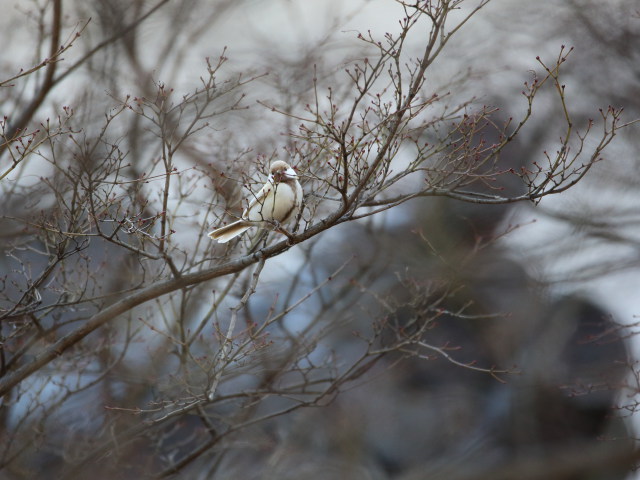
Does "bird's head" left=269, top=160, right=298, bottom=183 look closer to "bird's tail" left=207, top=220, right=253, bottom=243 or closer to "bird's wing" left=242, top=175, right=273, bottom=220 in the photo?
"bird's wing" left=242, top=175, right=273, bottom=220

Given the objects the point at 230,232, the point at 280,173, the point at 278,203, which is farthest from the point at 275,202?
the point at 230,232

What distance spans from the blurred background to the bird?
0.47ft

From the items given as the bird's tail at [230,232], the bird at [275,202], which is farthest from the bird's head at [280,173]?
the bird's tail at [230,232]

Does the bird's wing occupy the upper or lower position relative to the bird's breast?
upper

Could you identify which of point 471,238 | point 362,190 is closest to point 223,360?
point 362,190

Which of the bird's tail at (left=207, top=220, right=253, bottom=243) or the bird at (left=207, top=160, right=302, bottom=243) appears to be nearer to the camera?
the bird at (left=207, top=160, right=302, bottom=243)

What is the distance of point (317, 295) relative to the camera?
8117mm

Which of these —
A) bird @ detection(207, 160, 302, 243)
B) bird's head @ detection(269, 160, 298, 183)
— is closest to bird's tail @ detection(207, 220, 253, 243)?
bird @ detection(207, 160, 302, 243)

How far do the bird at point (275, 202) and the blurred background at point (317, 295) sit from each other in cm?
14

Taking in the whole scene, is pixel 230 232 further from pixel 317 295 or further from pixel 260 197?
pixel 317 295

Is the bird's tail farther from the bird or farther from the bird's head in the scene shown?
the bird's head

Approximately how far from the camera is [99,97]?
7051 mm

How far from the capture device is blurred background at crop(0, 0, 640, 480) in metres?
5.31

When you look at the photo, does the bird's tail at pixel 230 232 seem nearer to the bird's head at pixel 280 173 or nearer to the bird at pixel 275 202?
the bird at pixel 275 202
